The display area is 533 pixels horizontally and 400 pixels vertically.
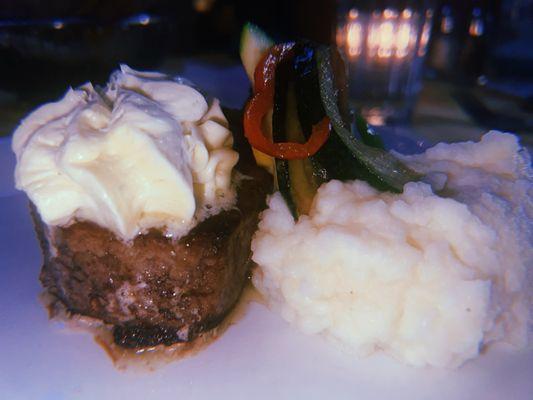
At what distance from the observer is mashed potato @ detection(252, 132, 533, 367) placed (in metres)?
1.70

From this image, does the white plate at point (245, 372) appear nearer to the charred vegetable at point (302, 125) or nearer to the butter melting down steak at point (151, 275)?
the butter melting down steak at point (151, 275)

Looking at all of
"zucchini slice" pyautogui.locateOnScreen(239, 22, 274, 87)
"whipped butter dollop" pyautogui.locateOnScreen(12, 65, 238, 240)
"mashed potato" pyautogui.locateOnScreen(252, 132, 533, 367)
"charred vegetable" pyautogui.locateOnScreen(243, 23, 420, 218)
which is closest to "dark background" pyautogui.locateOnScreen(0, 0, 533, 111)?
"zucchini slice" pyautogui.locateOnScreen(239, 22, 274, 87)

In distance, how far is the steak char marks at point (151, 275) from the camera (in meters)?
1.85

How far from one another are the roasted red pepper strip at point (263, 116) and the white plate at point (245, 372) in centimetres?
70

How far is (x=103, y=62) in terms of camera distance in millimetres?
4148

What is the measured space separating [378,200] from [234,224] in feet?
1.86

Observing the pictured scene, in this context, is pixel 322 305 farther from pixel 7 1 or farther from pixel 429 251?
pixel 7 1

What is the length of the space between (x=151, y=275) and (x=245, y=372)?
502 mm

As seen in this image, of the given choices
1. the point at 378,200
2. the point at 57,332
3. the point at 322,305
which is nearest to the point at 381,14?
the point at 378,200

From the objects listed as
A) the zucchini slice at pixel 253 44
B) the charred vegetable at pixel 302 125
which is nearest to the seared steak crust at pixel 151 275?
the charred vegetable at pixel 302 125

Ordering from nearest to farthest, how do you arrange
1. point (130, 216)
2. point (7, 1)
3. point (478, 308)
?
point (478, 308) → point (130, 216) → point (7, 1)

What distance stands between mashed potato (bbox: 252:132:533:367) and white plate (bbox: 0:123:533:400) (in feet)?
0.23

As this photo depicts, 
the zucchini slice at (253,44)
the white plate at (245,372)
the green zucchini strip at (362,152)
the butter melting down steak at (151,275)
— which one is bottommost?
the white plate at (245,372)

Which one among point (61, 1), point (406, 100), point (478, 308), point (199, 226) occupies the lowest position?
point (406, 100)
